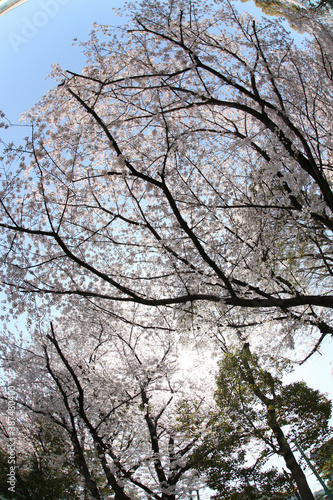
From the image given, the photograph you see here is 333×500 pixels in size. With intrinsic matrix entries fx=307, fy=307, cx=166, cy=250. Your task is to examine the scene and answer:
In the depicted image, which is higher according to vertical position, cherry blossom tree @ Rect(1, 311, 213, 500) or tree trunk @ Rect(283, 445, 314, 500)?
cherry blossom tree @ Rect(1, 311, 213, 500)

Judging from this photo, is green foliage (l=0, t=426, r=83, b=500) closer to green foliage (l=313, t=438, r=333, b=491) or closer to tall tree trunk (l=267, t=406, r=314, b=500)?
tall tree trunk (l=267, t=406, r=314, b=500)

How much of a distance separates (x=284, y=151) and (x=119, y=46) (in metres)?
3.63

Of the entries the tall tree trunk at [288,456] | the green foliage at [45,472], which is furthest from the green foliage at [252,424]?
the green foliage at [45,472]

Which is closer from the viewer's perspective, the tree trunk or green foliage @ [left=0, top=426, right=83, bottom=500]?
the tree trunk

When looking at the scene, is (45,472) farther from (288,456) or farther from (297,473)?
(297,473)

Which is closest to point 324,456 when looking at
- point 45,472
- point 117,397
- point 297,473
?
point 297,473

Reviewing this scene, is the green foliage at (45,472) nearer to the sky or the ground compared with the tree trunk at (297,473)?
nearer to the sky

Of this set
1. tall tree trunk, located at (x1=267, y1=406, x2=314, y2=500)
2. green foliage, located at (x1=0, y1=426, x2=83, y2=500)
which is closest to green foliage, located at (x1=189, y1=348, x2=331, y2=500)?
tall tree trunk, located at (x1=267, y1=406, x2=314, y2=500)

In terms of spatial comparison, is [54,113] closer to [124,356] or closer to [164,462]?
[124,356]

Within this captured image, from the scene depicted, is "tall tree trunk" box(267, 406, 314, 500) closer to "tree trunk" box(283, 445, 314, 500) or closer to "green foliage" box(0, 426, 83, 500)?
"tree trunk" box(283, 445, 314, 500)

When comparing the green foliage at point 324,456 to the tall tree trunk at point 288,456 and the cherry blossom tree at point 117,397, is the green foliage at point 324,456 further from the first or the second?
the cherry blossom tree at point 117,397

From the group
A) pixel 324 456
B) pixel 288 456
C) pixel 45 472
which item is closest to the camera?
pixel 324 456

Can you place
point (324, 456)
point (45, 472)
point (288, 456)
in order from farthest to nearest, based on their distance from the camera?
1. point (45, 472)
2. point (288, 456)
3. point (324, 456)

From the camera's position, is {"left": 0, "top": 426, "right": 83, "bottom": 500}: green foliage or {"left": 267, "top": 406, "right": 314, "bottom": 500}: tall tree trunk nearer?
{"left": 267, "top": 406, "right": 314, "bottom": 500}: tall tree trunk
